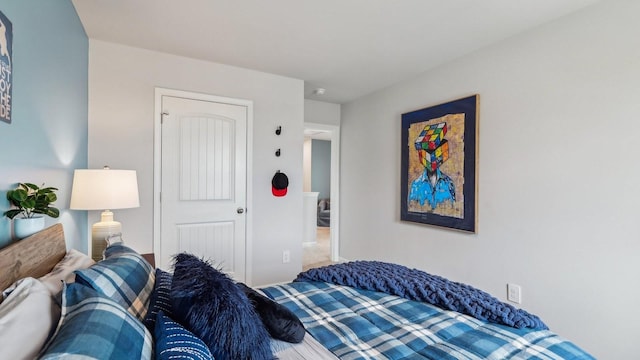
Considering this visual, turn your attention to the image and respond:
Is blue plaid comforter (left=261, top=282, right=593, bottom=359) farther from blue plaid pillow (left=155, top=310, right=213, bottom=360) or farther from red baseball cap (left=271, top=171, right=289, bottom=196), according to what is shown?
red baseball cap (left=271, top=171, right=289, bottom=196)

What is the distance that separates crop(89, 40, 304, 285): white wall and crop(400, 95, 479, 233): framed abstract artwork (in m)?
1.19

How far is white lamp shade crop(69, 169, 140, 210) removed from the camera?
1.87 metres

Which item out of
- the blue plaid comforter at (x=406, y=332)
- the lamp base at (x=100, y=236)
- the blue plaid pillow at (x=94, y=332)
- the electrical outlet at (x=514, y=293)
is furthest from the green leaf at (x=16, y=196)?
the electrical outlet at (x=514, y=293)

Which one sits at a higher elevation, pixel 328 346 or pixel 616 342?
pixel 328 346

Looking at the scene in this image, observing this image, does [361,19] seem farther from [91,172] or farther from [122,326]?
[122,326]

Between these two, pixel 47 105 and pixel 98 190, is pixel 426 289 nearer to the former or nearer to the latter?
pixel 98 190

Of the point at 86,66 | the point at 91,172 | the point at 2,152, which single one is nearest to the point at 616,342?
the point at 2,152

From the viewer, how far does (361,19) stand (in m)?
2.19

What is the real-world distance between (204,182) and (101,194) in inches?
44.8

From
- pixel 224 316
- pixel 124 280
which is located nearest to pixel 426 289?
pixel 224 316

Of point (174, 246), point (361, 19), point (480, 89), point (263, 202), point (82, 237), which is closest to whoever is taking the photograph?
point (361, 19)

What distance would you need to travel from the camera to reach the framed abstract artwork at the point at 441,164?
2.74 m

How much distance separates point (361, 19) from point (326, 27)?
27 centimetres

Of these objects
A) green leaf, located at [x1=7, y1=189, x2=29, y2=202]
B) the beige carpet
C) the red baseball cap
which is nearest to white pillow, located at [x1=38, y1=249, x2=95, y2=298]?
green leaf, located at [x1=7, y1=189, x2=29, y2=202]
